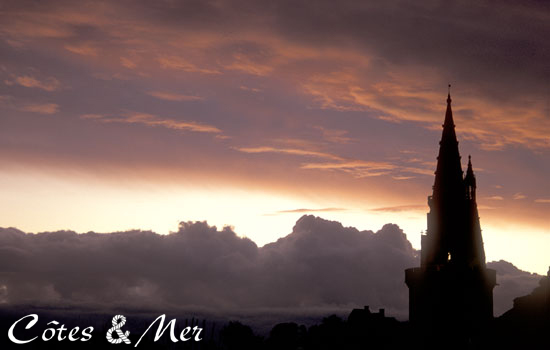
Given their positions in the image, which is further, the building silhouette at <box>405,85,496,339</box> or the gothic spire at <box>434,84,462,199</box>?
the gothic spire at <box>434,84,462,199</box>

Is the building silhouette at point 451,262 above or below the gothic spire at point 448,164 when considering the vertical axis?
below

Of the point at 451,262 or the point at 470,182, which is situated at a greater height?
the point at 470,182

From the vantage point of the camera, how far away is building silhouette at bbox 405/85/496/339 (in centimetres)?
7056

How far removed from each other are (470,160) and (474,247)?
9.72m

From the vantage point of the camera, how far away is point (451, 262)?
70250 millimetres

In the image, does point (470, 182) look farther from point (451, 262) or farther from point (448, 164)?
point (451, 262)

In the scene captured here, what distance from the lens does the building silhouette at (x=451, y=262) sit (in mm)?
70562

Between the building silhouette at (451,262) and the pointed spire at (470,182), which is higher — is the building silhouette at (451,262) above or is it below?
below

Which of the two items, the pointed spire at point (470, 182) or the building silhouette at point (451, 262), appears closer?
the building silhouette at point (451, 262)

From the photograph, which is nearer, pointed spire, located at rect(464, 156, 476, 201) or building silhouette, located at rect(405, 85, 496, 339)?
building silhouette, located at rect(405, 85, 496, 339)

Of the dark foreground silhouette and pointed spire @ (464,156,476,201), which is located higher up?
pointed spire @ (464,156,476,201)

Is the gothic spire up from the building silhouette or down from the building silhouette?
A: up

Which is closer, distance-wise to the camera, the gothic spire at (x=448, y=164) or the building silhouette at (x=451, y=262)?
the building silhouette at (x=451, y=262)

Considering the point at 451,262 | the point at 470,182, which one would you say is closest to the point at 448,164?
the point at 470,182
